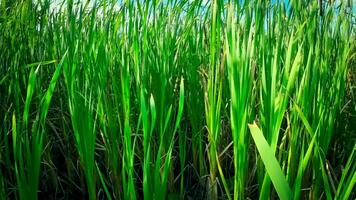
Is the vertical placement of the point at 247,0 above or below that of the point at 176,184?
above

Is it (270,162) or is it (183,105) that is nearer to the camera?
(270,162)

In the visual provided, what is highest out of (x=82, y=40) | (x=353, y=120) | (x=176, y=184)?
(x=82, y=40)

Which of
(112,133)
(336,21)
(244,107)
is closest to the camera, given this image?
(244,107)

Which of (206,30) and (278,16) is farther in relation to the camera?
(206,30)

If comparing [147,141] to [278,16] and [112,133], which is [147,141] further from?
[278,16]

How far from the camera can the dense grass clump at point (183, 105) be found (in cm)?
84

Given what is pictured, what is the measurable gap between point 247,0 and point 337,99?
368 mm

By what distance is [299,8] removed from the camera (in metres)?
1.15

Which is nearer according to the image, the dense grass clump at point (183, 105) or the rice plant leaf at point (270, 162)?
the rice plant leaf at point (270, 162)

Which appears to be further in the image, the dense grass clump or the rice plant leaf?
the dense grass clump

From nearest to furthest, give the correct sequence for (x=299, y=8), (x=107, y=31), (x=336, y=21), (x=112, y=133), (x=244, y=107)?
1. (x=244, y=107)
2. (x=112, y=133)
3. (x=299, y=8)
4. (x=107, y=31)
5. (x=336, y=21)

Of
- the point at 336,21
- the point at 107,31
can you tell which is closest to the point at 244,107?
the point at 107,31

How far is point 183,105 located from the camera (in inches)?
46.6

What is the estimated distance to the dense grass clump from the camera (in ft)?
2.76
